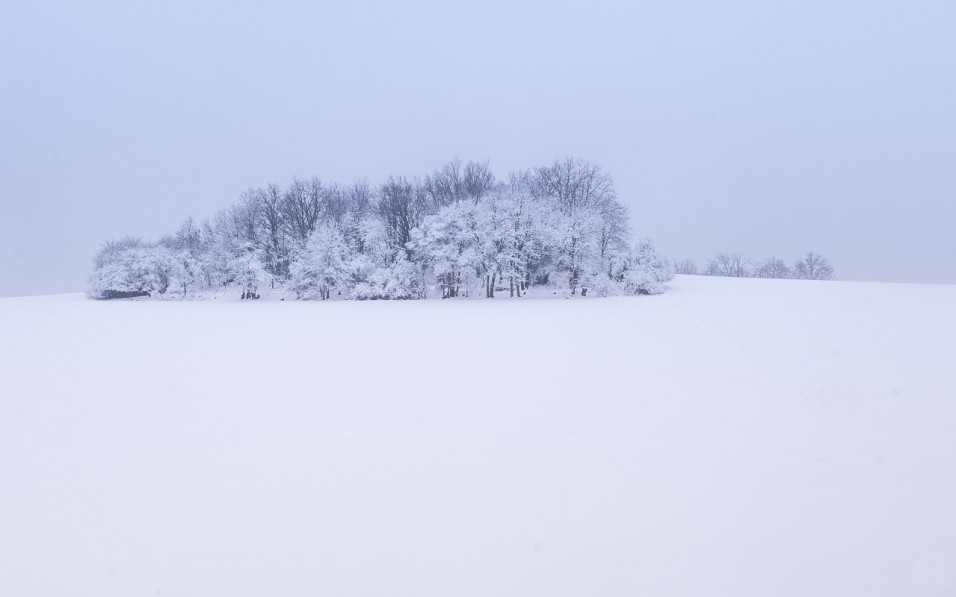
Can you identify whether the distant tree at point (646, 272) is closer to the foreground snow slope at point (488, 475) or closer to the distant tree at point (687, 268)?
the foreground snow slope at point (488, 475)

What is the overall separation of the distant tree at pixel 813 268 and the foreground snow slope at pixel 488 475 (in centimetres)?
7367

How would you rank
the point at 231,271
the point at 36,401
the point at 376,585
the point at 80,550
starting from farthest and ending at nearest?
the point at 231,271 → the point at 36,401 → the point at 80,550 → the point at 376,585

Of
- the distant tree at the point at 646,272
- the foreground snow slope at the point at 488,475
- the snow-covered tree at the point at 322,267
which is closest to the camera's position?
the foreground snow slope at the point at 488,475

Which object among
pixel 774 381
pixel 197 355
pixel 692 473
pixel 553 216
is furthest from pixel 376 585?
pixel 553 216

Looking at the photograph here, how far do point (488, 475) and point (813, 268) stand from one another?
3431 inches

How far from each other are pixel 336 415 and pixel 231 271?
40512 mm

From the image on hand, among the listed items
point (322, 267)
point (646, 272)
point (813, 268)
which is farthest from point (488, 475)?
point (813, 268)

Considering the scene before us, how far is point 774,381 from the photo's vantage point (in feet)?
29.0

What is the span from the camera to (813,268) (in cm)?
6975

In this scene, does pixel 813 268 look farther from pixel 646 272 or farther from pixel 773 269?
pixel 646 272

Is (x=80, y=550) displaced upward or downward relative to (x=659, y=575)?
upward

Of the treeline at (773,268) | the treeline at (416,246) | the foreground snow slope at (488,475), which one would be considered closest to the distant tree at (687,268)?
the treeline at (773,268)

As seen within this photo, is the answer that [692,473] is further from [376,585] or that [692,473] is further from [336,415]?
[336,415]

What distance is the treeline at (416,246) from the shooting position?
33062 millimetres
